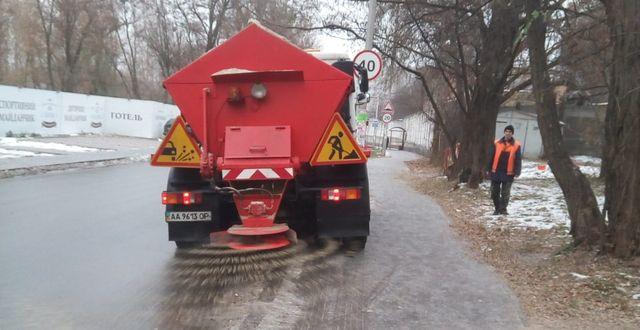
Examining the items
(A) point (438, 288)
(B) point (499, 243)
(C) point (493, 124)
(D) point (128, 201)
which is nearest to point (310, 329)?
(A) point (438, 288)

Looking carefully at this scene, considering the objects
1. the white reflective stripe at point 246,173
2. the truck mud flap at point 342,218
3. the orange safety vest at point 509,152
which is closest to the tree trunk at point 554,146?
the truck mud flap at point 342,218

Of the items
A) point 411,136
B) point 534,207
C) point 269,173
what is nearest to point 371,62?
point 534,207

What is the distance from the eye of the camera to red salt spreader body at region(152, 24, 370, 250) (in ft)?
17.7

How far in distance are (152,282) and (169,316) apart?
100 centimetres

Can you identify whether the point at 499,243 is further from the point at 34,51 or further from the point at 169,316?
the point at 34,51

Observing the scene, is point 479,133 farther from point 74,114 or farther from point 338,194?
point 74,114

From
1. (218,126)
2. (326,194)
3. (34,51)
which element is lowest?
(326,194)

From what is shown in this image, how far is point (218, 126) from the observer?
559 cm

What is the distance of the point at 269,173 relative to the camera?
5340mm

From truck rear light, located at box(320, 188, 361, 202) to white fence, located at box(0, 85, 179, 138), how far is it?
18.8 meters

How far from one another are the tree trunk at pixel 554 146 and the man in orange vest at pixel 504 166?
271 cm

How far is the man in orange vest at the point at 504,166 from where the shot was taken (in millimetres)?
9078

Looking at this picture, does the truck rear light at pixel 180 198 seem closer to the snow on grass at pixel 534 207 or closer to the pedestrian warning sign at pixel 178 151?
the pedestrian warning sign at pixel 178 151

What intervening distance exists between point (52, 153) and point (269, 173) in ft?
48.3
